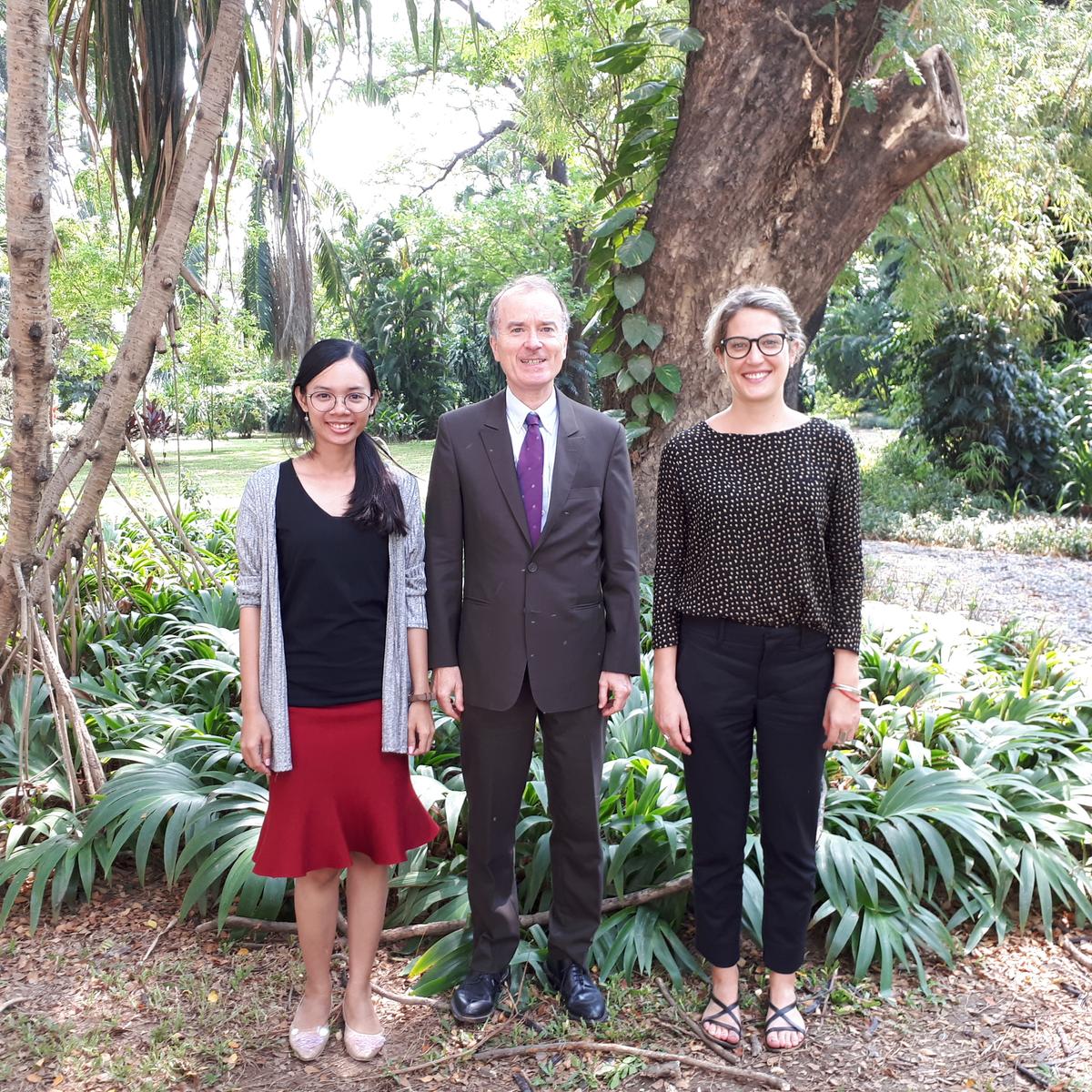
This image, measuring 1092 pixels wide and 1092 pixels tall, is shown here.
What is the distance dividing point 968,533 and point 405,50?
12507mm

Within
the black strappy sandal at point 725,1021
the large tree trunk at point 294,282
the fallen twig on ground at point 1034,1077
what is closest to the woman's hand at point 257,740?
the black strappy sandal at point 725,1021

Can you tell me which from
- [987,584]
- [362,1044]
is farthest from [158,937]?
[987,584]

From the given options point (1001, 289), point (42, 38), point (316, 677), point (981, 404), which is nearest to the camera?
point (316, 677)

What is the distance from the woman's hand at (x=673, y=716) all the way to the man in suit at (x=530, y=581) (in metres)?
0.11

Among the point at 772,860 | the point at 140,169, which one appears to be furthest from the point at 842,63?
the point at 772,860

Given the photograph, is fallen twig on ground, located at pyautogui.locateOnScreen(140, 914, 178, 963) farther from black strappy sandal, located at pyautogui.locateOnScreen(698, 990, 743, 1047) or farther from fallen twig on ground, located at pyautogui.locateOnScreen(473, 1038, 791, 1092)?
black strappy sandal, located at pyautogui.locateOnScreen(698, 990, 743, 1047)

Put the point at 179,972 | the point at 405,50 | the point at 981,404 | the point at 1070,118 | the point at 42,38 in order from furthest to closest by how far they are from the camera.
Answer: the point at 405,50
the point at 981,404
the point at 1070,118
the point at 42,38
the point at 179,972

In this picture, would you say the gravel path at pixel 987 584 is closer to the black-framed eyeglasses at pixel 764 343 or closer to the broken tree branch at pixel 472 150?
the black-framed eyeglasses at pixel 764 343

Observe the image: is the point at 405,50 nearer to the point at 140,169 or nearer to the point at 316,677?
the point at 140,169

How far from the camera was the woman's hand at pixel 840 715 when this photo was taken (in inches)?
92.6

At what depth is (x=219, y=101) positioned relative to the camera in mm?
3541

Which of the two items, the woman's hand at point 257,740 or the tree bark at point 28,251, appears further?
the tree bark at point 28,251

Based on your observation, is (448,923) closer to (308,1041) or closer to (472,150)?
(308,1041)

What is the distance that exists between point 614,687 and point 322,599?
2.41ft
